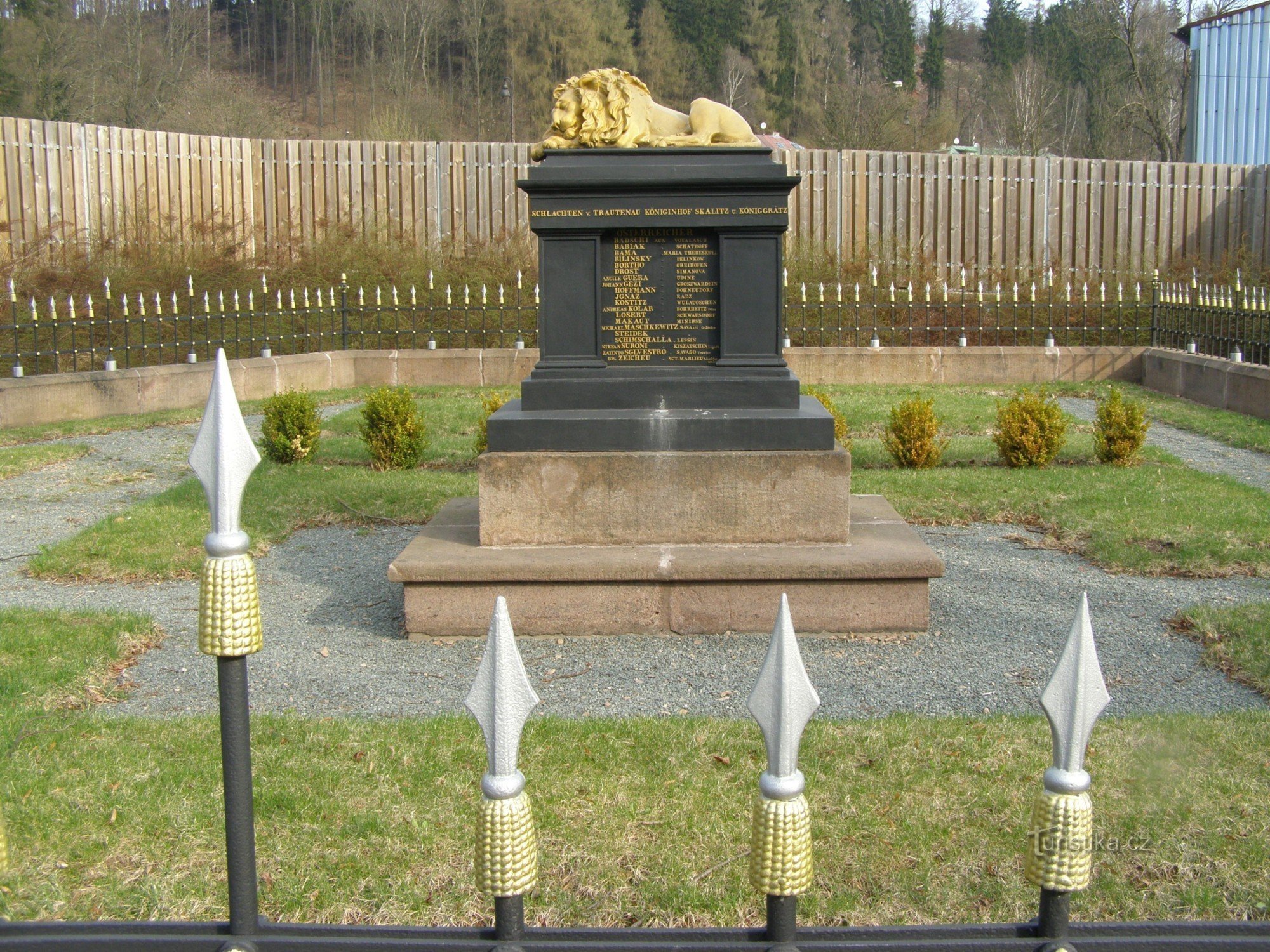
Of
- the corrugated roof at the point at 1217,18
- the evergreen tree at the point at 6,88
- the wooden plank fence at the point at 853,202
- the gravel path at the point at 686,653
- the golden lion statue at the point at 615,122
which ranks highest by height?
the corrugated roof at the point at 1217,18

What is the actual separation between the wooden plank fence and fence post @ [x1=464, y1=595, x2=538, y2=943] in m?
19.4

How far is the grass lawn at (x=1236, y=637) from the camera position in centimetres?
521

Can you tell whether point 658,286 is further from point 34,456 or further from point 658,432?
point 34,456

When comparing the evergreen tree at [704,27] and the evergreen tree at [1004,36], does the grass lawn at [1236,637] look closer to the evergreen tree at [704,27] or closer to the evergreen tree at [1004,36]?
the evergreen tree at [704,27]

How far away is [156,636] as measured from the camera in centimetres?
595

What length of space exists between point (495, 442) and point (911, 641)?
7.95ft

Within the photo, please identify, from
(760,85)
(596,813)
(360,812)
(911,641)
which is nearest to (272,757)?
(360,812)

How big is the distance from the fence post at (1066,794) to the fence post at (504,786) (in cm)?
89

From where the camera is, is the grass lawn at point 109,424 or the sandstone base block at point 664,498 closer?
the sandstone base block at point 664,498

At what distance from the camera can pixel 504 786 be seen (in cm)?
205

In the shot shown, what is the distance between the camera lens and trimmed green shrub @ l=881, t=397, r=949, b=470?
10000mm

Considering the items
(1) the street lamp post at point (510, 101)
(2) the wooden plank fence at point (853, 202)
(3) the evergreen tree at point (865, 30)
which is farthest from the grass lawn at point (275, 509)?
(3) the evergreen tree at point (865, 30)

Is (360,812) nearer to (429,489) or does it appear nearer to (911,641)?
(911,641)

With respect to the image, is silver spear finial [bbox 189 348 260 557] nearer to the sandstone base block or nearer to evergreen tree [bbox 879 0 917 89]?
the sandstone base block
